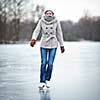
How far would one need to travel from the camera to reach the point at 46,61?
30.3ft

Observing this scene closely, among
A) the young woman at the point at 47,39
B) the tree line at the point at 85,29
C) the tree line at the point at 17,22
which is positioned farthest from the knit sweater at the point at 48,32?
the tree line at the point at 85,29

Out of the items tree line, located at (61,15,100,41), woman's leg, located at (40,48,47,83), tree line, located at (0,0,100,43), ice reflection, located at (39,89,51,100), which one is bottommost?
tree line, located at (61,15,100,41)

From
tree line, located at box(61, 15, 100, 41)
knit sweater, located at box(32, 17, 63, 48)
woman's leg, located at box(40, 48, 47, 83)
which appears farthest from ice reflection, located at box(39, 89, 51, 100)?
tree line, located at box(61, 15, 100, 41)

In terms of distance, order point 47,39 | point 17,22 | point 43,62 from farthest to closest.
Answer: point 17,22, point 43,62, point 47,39

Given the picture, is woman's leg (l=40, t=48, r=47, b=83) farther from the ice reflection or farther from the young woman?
the ice reflection

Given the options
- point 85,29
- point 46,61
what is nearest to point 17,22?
point 85,29

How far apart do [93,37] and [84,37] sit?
400 cm

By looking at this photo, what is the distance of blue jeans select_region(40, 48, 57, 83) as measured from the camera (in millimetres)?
9102

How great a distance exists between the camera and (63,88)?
880cm

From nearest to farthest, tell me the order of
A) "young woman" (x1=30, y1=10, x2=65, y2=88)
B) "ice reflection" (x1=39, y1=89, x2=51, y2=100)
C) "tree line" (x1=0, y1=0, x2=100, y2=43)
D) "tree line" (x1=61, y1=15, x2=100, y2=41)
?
"ice reflection" (x1=39, y1=89, x2=51, y2=100) → "young woman" (x1=30, y1=10, x2=65, y2=88) → "tree line" (x1=0, y1=0, x2=100, y2=43) → "tree line" (x1=61, y1=15, x2=100, y2=41)

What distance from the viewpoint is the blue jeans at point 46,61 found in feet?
29.9

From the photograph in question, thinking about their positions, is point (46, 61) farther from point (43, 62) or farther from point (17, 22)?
point (17, 22)

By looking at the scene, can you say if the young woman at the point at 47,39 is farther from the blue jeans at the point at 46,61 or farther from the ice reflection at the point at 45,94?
the ice reflection at the point at 45,94

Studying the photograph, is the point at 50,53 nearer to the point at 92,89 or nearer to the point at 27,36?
the point at 92,89
